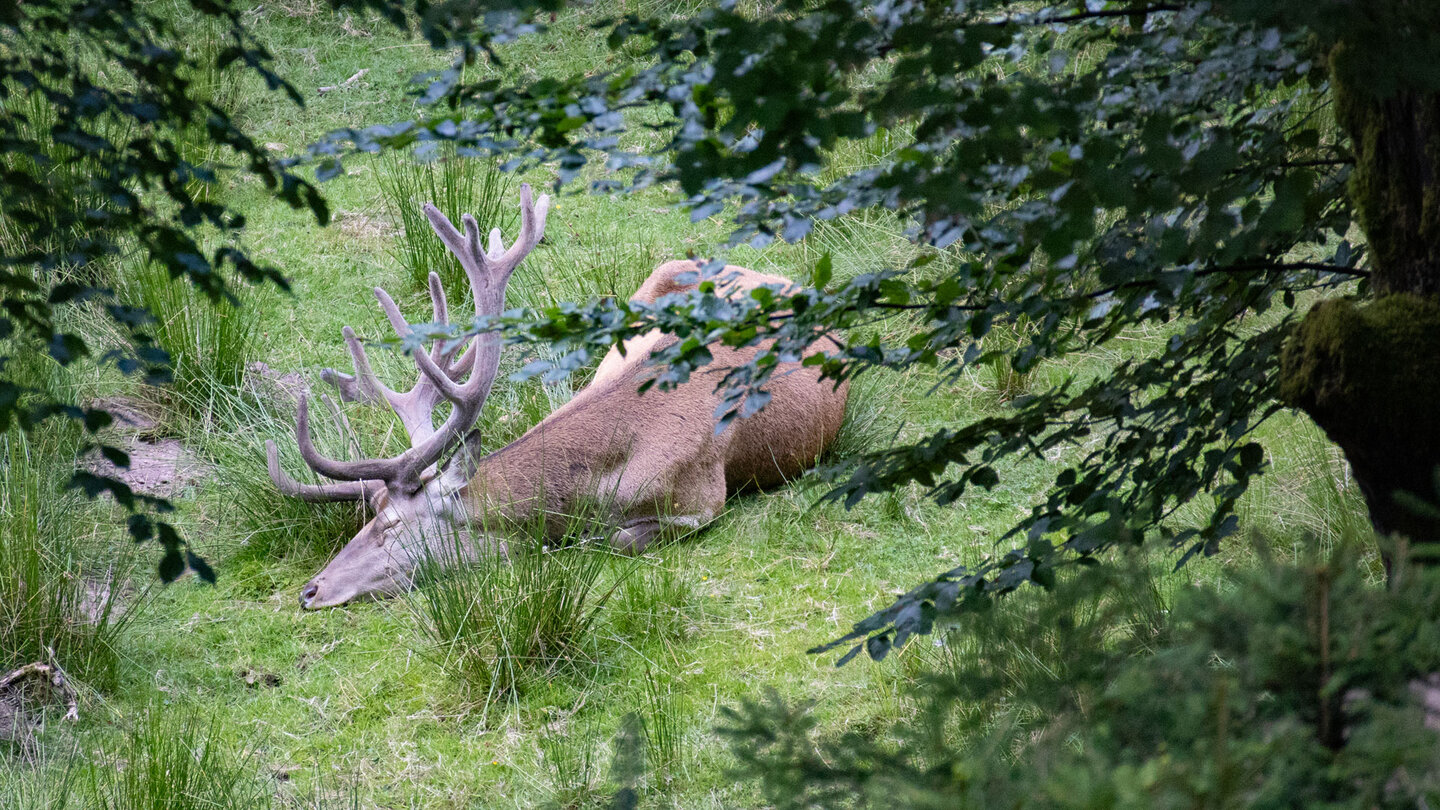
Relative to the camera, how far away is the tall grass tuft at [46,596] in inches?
150

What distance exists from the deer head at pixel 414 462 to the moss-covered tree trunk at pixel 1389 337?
10.4 feet

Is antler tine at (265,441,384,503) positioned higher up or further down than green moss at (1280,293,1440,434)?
further down

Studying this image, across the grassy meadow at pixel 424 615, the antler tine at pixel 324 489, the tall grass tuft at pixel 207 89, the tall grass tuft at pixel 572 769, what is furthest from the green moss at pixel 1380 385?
the tall grass tuft at pixel 207 89

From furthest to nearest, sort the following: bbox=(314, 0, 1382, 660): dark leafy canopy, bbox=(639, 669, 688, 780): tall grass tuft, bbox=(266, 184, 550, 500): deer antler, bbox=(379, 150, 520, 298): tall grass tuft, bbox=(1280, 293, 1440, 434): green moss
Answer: bbox=(379, 150, 520, 298): tall grass tuft → bbox=(266, 184, 550, 500): deer antler → bbox=(639, 669, 688, 780): tall grass tuft → bbox=(1280, 293, 1440, 434): green moss → bbox=(314, 0, 1382, 660): dark leafy canopy

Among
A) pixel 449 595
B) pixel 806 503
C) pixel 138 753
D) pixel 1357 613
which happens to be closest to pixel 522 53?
pixel 806 503

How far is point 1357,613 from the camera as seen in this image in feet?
3.89

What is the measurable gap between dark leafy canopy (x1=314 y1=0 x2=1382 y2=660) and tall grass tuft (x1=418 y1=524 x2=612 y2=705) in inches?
70.1

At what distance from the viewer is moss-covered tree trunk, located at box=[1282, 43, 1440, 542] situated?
177cm

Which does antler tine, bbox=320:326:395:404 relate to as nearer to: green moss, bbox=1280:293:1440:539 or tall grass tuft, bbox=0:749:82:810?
tall grass tuft, bbox=0:749:82:810

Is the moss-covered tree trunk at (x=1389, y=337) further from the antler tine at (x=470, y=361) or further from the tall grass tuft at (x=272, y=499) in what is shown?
the tall grass tuft at (x=272, y=499)

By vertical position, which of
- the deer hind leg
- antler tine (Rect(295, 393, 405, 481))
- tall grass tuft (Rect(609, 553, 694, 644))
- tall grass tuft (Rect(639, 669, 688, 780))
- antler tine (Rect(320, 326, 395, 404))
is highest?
antler tine (Rect(320, 326, 395, 404))

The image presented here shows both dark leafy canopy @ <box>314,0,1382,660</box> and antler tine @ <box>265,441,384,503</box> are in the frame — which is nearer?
dark leafy canopy @ <box>314,0,1382,660</box>

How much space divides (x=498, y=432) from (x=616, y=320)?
3.40 m

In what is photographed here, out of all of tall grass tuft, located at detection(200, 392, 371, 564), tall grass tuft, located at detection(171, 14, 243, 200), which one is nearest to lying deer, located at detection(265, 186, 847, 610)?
tall grass tuft, located at detection(200, 392, 371, 564)
